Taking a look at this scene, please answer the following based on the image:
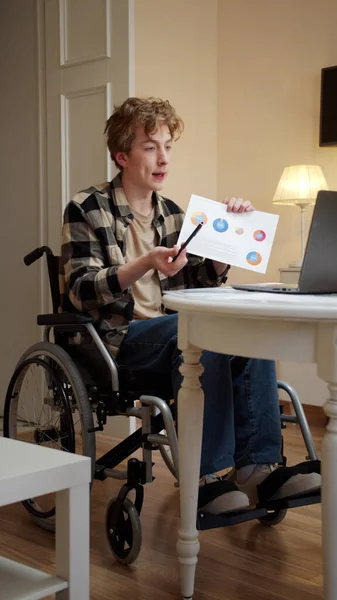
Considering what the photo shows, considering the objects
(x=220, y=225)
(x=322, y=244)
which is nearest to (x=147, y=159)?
(x=220, y=225)

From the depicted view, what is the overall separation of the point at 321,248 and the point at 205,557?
0.84 meters

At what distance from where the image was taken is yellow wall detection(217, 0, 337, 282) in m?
3.59

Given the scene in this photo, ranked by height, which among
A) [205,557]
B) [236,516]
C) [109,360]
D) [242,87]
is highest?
[242,87]

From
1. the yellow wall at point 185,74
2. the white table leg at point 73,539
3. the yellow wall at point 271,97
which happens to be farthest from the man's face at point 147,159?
the yellow wall at point 271,97

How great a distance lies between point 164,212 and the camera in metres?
2.07

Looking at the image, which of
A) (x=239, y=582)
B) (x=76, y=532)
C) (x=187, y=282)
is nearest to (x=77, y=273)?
(x=187, y=282)

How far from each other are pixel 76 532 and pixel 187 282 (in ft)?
3.71

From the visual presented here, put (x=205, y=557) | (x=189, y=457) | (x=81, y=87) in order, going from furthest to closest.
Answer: (x=81, y=87), (x=205, y=557), (x=189, y=457)

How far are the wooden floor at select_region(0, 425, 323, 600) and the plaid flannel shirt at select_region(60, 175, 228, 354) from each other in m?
0.50

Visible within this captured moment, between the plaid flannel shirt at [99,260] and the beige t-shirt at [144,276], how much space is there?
0.03 meters

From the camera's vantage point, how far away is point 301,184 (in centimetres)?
331

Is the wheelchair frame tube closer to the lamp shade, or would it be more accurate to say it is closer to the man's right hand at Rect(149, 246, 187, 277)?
the man's right hand at Rect(149, 246, 187, 277)

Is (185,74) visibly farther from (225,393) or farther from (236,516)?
(236,516)

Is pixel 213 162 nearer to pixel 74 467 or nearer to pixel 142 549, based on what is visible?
pixel 142 549
